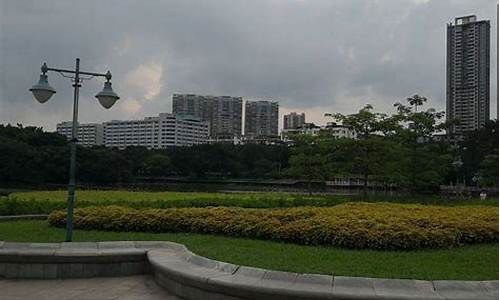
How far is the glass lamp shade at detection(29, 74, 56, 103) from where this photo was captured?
27.4 ft

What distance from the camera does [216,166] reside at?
65562mm

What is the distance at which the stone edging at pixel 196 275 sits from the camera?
17.2 feet

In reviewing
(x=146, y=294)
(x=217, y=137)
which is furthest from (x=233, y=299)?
(x=217, y=137)

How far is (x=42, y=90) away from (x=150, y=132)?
3309 inches

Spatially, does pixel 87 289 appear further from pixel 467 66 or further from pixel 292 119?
pixel 292 119

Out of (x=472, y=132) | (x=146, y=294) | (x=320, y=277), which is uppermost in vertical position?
(x=472, y=132)

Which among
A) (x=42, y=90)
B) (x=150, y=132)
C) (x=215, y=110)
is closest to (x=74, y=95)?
(x=42, y=90)

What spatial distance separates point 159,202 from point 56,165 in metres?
31.9

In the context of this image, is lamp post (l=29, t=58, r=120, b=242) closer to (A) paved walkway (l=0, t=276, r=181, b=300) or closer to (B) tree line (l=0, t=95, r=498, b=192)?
(A) paved walkway (l=0, t=276, r=181, b=300)

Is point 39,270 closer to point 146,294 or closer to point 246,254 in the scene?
point 146,294

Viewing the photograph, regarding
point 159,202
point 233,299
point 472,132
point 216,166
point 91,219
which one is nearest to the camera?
point 233,299

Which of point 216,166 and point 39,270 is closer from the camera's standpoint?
point 39,270

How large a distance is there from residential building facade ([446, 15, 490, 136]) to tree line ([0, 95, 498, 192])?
2.74 metres

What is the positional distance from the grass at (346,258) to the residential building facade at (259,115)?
100370mm
